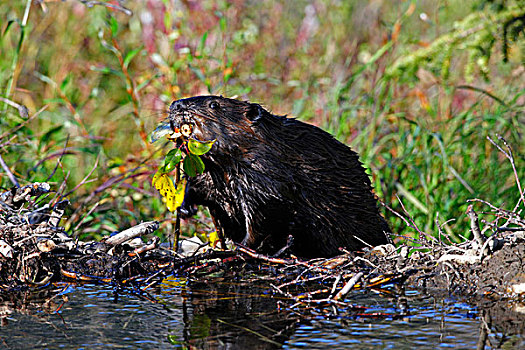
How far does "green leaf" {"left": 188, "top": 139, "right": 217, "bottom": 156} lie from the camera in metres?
2.77

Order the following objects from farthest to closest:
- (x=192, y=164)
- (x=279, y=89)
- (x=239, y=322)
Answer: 1. (x=279, y=89)
2. (x=192, y=164)
3. (x=239, y=322)

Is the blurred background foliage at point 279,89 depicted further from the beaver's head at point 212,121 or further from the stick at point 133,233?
the stick at point 133,233

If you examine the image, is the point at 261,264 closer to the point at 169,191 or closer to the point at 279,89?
the point at 169,191

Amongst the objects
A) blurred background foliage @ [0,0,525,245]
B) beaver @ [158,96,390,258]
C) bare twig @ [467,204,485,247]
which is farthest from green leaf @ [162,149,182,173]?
bare twig @ [467,204,485,247]

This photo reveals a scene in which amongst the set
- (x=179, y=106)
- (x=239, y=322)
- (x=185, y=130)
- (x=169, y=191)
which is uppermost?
(x=179, y=106)

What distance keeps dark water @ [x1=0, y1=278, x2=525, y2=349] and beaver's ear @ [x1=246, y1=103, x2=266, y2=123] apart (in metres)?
0.87

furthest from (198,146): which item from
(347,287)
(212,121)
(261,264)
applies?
(347,287)

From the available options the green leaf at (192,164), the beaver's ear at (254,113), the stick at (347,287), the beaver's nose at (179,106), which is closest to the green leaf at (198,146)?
the green leaf at (192,164)

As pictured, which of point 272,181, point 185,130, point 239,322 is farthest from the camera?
point 272,181

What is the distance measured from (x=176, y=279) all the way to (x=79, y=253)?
0.42 metres

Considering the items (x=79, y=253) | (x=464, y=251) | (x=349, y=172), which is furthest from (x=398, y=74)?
(x=79, y=253)

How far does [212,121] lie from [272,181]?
36 centimetres

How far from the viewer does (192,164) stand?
2787mm

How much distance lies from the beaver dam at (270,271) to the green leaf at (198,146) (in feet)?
1.18
